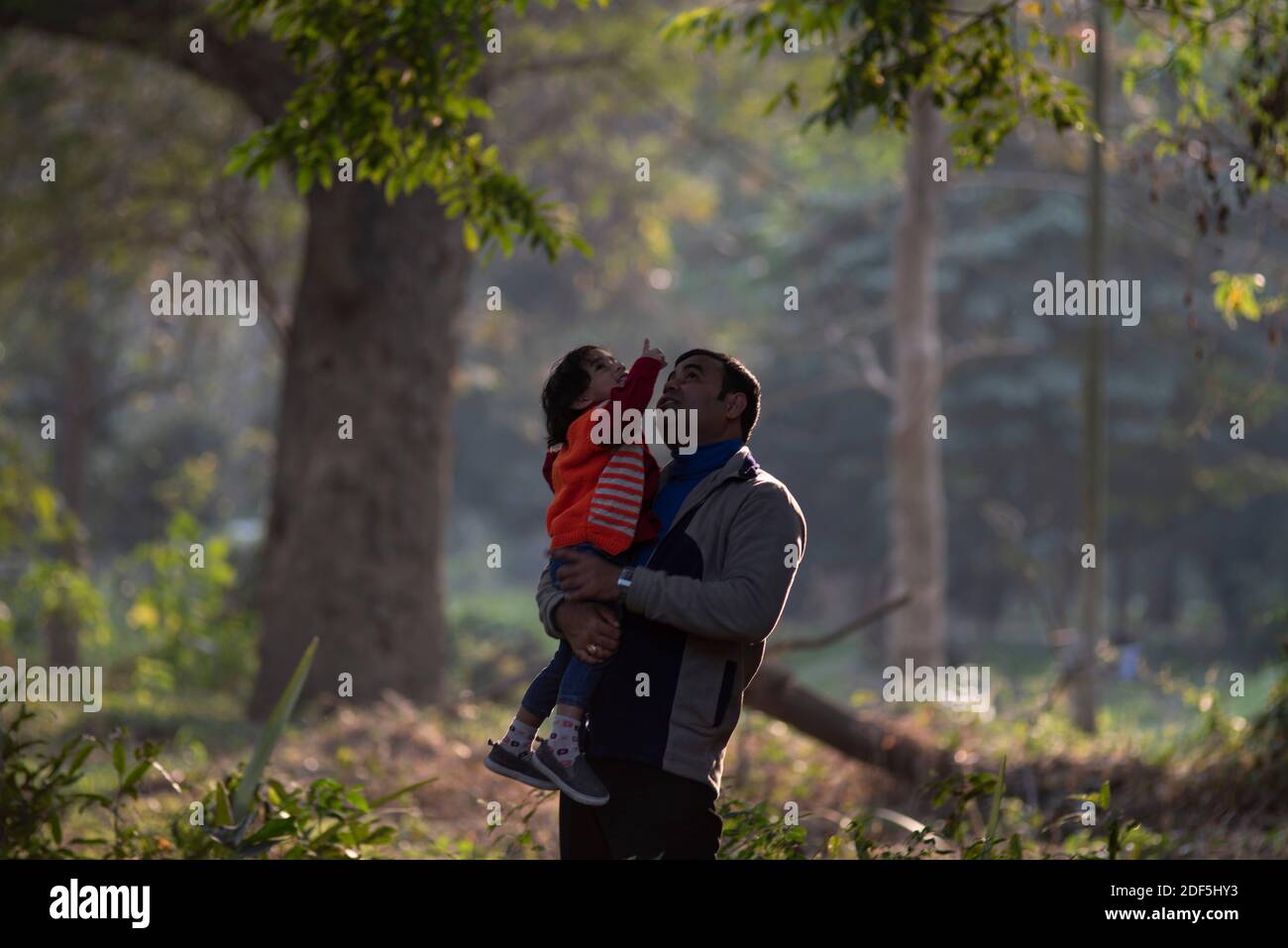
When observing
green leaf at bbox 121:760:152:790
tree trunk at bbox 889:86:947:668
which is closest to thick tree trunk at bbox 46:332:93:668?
tree trunk at bbox 889:86:947:668

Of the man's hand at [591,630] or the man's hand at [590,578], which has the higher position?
the man's hand at [590,578]

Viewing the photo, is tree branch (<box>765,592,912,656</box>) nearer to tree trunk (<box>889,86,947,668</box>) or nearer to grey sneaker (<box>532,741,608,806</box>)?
grey sneaker (<box>532,741,608,806</box>)

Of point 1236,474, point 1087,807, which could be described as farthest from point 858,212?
point 1087,807

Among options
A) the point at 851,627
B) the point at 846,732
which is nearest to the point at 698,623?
the point at 846,732

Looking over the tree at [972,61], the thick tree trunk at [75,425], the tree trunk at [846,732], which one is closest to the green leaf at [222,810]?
the tree at [972,61]

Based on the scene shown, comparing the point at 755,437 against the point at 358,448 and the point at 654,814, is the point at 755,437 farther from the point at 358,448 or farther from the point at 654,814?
the point at 654,814

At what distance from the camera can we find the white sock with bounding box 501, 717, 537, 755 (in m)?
4.74

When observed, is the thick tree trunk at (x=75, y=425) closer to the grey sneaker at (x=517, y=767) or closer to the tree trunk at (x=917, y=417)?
the tree trunk at (x=917, y=417)

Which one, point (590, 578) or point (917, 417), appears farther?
point (917, 417)

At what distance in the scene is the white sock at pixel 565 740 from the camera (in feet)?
15.0

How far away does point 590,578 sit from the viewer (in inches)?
178

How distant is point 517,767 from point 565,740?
0.68 ft

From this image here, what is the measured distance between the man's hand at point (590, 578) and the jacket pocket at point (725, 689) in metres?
0.41
